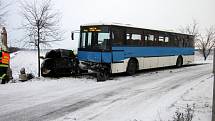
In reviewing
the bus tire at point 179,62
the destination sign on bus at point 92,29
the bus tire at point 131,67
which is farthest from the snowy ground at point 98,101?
the bus tire at point 179,62

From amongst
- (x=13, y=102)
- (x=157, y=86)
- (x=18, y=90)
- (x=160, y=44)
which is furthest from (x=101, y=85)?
(x=160, y=44)

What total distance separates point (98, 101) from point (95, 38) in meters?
7.09

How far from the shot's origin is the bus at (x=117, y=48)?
632 inches

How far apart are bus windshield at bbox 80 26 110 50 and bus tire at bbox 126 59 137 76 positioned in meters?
2.29

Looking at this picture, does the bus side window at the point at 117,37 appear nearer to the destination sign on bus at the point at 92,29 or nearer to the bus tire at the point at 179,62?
the destination sign on bus at the point at 92,29

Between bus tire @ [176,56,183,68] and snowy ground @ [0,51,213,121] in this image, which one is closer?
snowy ground @ [0,51,213,121]

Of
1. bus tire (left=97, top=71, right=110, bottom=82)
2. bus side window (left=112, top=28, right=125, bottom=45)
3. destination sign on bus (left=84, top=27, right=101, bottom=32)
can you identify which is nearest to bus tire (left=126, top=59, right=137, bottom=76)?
bus side window (left=112, top=28, right=125, bottom=45)

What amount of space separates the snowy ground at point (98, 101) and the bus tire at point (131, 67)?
365cm

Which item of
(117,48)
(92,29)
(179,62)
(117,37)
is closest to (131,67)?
(117,48)

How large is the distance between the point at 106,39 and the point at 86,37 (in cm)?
159

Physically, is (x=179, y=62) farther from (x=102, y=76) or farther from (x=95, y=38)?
(x=102, y=76)

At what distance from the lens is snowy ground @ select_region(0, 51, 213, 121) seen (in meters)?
7.98

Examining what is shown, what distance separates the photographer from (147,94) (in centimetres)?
1120

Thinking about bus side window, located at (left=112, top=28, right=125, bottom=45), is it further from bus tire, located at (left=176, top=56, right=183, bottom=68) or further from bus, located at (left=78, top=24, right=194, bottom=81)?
bus tire, located at (left=176, top=56, right=183, bottom=68)
